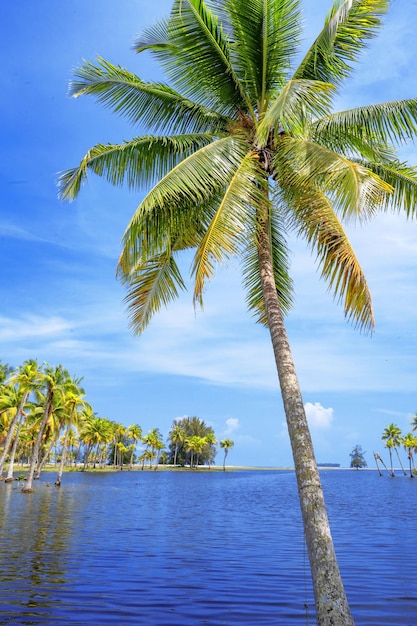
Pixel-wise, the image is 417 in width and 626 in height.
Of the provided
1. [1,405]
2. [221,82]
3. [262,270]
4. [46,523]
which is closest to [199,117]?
[221,82]

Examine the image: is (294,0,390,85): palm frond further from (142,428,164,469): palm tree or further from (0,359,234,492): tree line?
(142,428,164,469): palm tree

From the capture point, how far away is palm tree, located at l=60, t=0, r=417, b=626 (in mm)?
8508

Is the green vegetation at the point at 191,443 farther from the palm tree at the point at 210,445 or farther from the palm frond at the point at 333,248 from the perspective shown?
the palm frond at the point at 333,248

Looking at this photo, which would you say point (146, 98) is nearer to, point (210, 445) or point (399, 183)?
point (399, 183)

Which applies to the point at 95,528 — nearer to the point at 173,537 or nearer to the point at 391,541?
the point at 173,537

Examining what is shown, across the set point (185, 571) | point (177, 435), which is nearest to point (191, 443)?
point (177, 435)

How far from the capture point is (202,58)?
10.3 metres

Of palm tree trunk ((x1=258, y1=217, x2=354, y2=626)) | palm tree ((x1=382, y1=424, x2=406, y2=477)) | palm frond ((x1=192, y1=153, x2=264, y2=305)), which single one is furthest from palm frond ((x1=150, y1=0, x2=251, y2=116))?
palm tree ((x1=382, y1=424, x2=406, y2=477))

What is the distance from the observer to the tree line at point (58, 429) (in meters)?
52.5

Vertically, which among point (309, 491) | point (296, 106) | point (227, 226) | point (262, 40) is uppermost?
point (262, 40)

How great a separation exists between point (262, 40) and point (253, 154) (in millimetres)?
2220

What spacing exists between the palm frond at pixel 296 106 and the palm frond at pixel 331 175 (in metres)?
0.42

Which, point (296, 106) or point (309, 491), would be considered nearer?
point (309, 491)

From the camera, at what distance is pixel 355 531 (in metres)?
25.5
